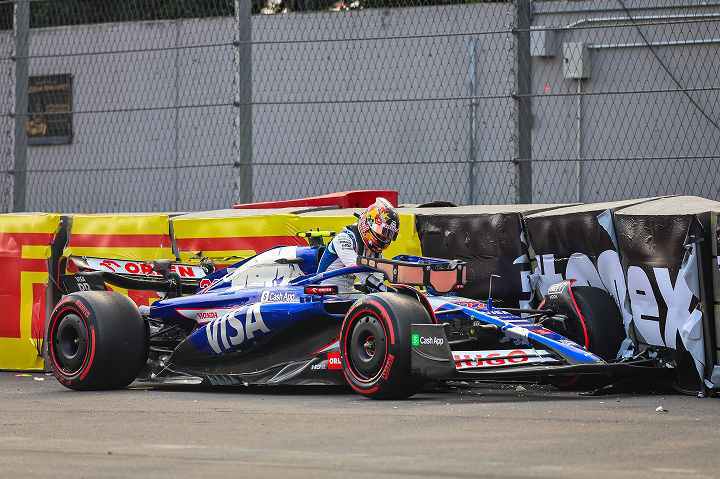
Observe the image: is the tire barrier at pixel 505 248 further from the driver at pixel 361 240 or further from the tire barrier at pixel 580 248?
the driver at pixel 361 240

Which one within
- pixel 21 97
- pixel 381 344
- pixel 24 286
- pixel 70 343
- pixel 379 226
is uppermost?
pixel 21 97

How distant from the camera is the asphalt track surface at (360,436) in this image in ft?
21.3

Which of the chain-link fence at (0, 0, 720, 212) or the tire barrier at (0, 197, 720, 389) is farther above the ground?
the chain-link fence at (0, 0, 720, 212)

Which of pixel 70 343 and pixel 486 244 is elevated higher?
pixel 486 244

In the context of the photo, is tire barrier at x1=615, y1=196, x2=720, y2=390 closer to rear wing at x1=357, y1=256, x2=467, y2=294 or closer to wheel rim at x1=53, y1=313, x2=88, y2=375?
rear wing at x1=357, y1=256, x2=467, y2=294

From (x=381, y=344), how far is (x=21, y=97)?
6248 mm

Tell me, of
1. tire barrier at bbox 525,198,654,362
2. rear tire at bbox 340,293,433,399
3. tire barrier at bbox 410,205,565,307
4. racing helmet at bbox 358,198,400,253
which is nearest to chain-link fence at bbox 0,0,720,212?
tire barrier at bbox 410,205,565,307

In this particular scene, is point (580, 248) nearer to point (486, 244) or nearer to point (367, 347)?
point (486, 244)

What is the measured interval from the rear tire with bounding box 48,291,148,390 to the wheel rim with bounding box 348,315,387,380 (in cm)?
195

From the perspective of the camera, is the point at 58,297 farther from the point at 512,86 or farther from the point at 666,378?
the point at 666,378

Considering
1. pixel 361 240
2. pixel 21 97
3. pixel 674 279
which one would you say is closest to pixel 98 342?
pixel 361 240

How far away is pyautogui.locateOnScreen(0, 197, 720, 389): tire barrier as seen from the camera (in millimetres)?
10031

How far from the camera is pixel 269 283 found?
11.0 meters

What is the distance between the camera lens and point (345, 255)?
10820mm
